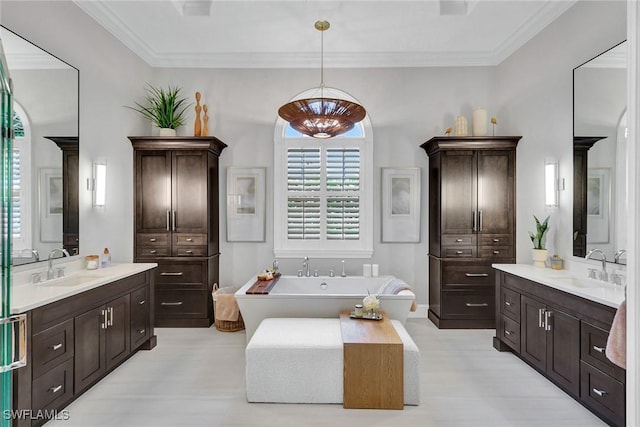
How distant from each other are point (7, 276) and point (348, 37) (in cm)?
403

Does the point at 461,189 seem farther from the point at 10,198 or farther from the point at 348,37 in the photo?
the point at 10,198

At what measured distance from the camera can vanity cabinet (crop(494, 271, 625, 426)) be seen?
2.24 meters

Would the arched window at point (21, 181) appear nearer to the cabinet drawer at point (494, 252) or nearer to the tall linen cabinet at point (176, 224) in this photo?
→ the tall linen cabinet at point (176, 224)

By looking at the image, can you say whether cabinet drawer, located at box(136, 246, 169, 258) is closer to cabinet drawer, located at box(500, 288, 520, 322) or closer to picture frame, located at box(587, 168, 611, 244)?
cabinet drawer, located at box(500, 288, 520, 322)

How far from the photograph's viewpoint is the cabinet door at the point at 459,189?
4305 millimetres

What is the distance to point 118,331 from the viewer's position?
3082 mm

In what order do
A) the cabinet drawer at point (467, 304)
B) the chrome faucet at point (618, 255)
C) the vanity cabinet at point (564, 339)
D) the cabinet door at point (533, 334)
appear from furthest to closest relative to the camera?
the cabinet drawer at point (467, 304) < the cabinet door at point (533, 334) < the chrome faucet at point (618, 255) < the vanity cabinet at point (564, 339)

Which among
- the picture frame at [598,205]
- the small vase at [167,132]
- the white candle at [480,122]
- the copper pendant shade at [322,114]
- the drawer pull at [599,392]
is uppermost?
the white candle at [480,122]

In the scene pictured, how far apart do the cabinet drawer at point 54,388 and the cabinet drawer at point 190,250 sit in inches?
74.5

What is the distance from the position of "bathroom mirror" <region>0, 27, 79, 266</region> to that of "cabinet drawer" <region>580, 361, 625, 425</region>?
4.12 metres

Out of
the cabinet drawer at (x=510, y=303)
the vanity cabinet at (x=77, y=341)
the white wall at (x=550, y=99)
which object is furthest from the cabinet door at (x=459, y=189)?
the vanity cabinet at (x=77, y=341)

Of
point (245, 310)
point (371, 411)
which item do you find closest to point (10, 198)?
point (371, 411)

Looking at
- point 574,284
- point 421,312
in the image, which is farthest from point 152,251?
point 574,284

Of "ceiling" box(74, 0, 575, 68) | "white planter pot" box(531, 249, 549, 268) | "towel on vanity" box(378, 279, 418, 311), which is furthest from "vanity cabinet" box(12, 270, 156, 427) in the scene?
"white planter pot" box(531, 249, 549, 268)
